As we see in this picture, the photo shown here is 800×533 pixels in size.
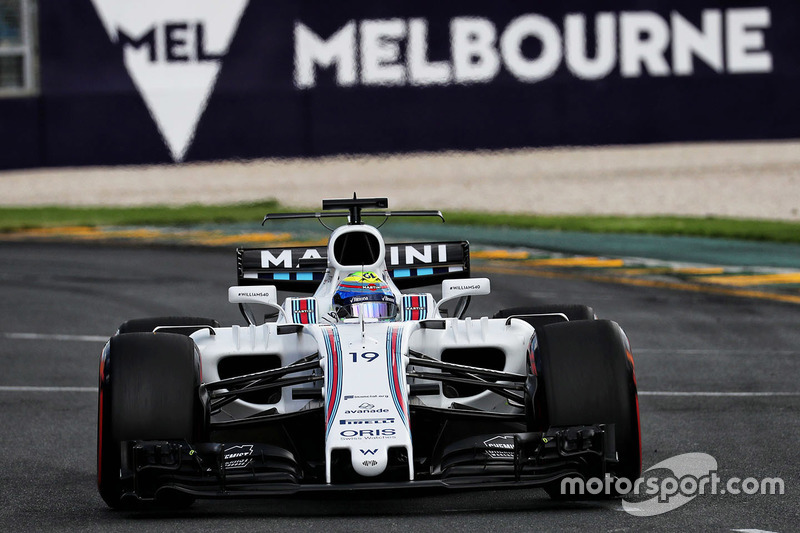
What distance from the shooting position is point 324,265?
10.0 meters

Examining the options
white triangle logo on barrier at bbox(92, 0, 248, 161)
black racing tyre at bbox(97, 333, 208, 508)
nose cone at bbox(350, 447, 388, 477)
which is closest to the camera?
nose cone at bbox(350, 447, 388, 477)

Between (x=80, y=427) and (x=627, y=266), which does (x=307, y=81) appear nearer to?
(x=627, y=266)

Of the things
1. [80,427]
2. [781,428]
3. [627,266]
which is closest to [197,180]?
[627,266]

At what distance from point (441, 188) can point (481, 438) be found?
17516 mm

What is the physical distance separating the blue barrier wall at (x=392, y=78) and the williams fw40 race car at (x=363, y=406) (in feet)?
52.4

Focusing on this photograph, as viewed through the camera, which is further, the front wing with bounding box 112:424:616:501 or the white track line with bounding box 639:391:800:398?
the white track line with bounding box 639:391:800:398

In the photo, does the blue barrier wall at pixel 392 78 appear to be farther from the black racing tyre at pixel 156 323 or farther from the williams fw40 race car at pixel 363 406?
the williams fw40 race car at pixel 363 406

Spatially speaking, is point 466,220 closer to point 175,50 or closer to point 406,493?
point 175,50

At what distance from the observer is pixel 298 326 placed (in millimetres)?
7793

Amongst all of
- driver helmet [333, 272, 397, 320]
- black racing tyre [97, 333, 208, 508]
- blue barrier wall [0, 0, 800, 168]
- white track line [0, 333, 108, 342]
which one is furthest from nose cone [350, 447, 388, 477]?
blue barrier wall [0, 0, 800, 168]

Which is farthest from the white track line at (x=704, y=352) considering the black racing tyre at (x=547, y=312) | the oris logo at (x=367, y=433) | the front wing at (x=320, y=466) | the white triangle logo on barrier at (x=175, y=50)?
the white triangle logo on barrier at (x=175, y=50)

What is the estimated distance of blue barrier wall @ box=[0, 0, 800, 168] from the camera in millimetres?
23703

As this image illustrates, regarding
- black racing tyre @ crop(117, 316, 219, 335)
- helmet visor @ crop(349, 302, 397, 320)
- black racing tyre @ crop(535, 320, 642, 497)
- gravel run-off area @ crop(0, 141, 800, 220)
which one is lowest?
black racing tyre @ crop(535, 320, 642, 497)

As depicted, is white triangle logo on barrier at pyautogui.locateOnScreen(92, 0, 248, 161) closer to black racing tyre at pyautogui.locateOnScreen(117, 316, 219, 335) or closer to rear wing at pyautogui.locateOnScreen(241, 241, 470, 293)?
rear wing at pyautogui.locateOnScreen(241, 241, 470, 293)
